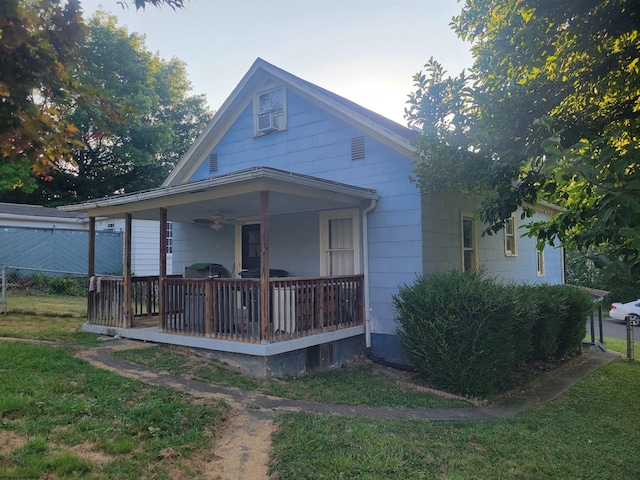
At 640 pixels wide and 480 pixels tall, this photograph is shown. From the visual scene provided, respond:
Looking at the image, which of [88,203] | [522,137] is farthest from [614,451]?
[88,203]

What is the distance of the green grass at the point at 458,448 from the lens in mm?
3932

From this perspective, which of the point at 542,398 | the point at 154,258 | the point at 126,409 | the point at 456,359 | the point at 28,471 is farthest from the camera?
the point at 154,258

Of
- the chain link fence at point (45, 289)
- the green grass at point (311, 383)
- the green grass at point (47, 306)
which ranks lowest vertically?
the green grass at point (311, 383)

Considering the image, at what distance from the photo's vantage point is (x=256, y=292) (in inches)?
280

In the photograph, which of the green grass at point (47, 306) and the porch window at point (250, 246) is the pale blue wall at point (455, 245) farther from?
the green grass at point (47, 306)

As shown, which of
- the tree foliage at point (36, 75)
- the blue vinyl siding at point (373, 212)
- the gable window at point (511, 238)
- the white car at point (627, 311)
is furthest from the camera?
the white car at point (627, 311)

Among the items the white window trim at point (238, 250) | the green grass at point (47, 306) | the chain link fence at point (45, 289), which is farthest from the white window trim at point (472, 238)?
the chain link fence at point (45, 289)

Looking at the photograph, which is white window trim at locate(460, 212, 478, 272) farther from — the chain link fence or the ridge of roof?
the ridge of roof

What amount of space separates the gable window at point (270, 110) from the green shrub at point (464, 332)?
5.42 metres

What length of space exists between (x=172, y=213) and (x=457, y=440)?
7.25m

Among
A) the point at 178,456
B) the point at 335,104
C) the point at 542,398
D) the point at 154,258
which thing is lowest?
the point at 542,398

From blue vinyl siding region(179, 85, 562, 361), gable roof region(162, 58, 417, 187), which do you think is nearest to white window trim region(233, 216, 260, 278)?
blue vinyl siding region(179, 85, 562, 361)

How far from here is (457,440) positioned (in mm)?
4844

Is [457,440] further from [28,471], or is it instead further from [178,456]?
[28,471]
